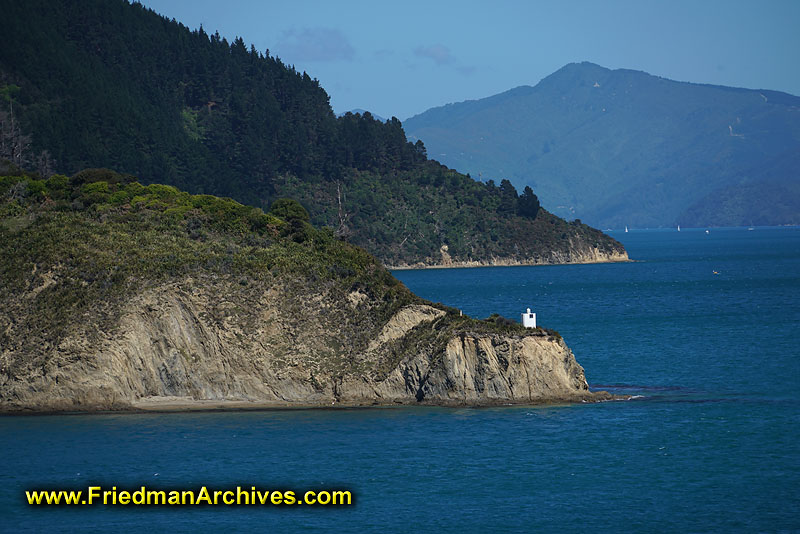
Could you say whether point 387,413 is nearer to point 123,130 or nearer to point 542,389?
point 542,389

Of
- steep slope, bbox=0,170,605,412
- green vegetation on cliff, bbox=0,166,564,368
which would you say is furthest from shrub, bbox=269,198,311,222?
steep slope, bbox=0,170,605,412

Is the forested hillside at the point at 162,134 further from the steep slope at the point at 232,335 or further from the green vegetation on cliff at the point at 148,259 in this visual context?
the steep slope at the point at 232,335

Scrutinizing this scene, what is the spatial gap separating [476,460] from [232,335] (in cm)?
1547

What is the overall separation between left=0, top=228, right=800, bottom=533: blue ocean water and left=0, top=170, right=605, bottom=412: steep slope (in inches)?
63.8

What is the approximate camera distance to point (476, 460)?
3981 cm

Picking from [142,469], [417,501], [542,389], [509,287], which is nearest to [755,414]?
[542,389]

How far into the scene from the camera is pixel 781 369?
58.9 meters

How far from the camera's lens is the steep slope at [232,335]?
48.2 metres

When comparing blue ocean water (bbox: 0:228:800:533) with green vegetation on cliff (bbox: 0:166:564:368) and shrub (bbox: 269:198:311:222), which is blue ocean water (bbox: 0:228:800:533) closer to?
green vegetation on cliff (bbox: 0:166:564:368)

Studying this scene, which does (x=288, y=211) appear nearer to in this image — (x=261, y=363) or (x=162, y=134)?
(x=261, y=363)

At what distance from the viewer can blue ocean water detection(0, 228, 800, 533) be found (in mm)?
33500

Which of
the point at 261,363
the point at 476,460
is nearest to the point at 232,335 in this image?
the point at 261,363

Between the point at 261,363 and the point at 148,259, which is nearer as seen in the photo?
the point at 261,363

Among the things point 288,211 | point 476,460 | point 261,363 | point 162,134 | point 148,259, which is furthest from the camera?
point 162,134
